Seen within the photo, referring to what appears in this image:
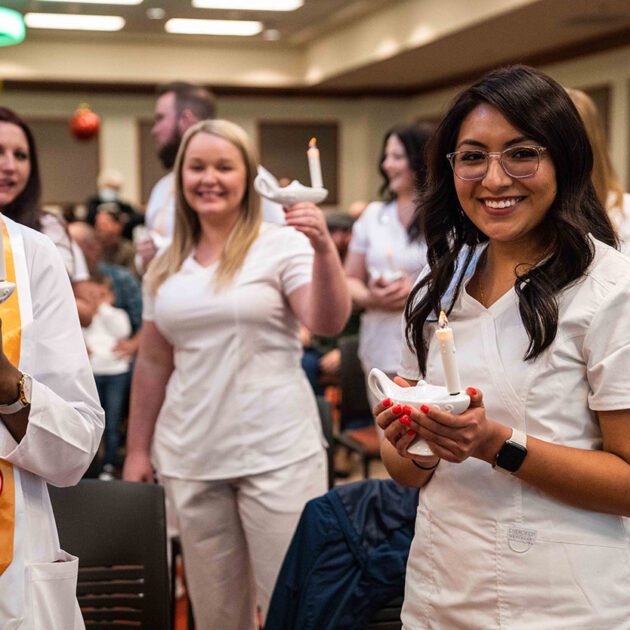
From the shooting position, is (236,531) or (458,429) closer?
(458,429)

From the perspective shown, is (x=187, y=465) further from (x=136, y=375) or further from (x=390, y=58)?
(x=390, y=58)

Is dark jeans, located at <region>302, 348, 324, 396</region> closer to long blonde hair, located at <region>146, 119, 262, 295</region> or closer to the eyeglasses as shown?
long blonde hair, located at <region>146, 119, 262, 295</region>

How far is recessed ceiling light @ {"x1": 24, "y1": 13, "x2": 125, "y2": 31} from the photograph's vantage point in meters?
10.5

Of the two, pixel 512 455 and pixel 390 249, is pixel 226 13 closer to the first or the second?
pixel 390 249

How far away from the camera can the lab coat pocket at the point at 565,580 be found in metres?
1.27

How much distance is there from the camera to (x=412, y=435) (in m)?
1.29

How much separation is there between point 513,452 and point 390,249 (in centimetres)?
226

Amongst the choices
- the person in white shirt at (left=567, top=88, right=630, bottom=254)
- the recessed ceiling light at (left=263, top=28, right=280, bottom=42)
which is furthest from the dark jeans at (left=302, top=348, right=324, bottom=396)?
the recessed ceiling light at (left=263, top=28, right=280, bottom=42)

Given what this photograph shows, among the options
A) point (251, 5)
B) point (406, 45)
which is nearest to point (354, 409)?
point (406, 45)

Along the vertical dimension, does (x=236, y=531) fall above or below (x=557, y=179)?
below

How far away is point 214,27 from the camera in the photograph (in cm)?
1126

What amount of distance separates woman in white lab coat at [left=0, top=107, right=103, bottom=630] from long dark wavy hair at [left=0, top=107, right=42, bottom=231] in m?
1.03

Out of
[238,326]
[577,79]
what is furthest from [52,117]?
[238,326]

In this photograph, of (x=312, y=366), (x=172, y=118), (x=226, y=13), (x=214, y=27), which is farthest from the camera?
(x=214, y=27)
